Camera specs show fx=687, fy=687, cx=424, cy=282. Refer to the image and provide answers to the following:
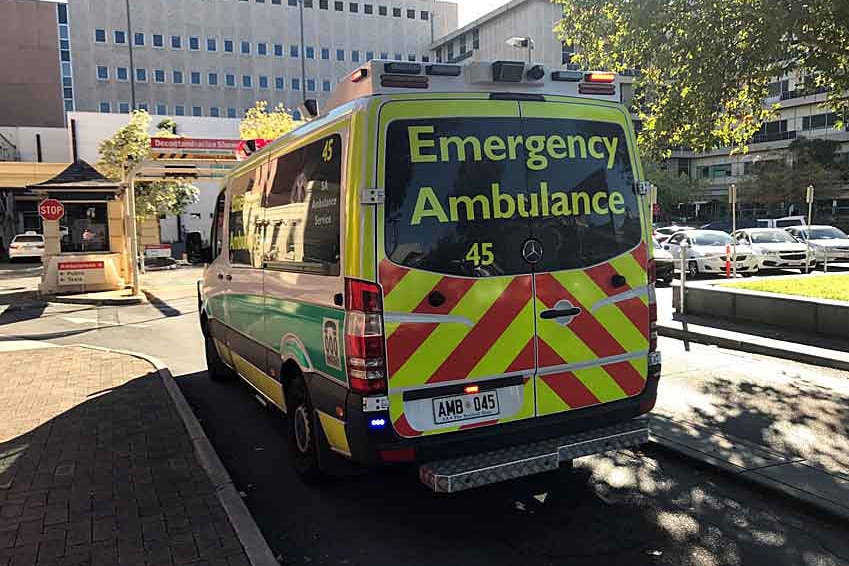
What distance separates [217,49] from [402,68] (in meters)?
71.6

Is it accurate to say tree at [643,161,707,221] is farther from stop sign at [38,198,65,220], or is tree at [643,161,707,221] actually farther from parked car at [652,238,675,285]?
stop sign at [38,198,65,220]

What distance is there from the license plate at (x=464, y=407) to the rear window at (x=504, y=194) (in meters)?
0.72

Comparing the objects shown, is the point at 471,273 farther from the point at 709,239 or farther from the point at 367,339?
the point at 709,239

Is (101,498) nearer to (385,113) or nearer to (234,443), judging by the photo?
(234,443)

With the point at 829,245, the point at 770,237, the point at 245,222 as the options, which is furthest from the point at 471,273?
the point at 829,245

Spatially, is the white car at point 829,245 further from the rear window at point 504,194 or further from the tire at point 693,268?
the rear window at point 504,194

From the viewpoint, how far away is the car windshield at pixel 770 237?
20.5m

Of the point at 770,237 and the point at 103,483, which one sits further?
the point at 770,237

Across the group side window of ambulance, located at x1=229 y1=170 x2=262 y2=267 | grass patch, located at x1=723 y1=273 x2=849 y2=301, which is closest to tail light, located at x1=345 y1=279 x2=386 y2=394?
side window of ambulance, located at x1=229 y1=170 x2=262 y2=267

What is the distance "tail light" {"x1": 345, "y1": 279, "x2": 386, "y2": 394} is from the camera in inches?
149

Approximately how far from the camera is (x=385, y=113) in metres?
3.87

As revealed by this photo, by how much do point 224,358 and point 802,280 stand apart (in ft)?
32.1

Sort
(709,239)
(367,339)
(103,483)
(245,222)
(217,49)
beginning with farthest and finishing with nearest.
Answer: (217,49)
(709,239)
(245,222)
(103,483)
(367,339)

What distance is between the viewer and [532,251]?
4129 millimetres
